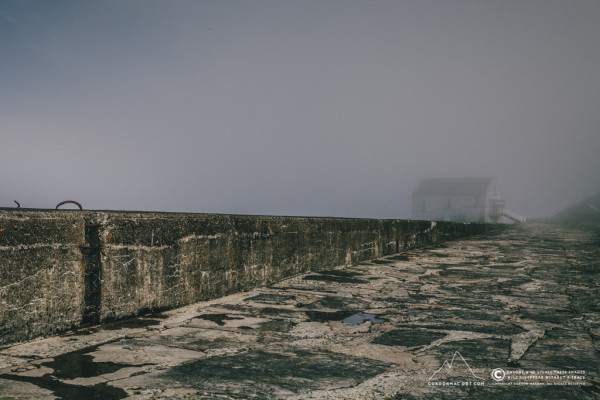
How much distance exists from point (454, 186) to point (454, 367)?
64.3 m

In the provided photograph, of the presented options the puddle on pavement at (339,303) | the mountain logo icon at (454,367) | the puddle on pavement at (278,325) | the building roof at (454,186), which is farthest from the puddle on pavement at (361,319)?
the building roof at (454,186)

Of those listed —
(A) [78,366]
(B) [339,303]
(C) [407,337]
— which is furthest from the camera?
(B) [339,303]

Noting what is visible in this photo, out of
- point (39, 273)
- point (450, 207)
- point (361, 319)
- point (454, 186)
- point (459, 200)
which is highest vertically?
point (454, 186)

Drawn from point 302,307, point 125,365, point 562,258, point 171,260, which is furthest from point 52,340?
point 562,258

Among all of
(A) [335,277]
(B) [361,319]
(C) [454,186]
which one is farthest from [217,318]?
(C) [454,186]

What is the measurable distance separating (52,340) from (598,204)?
3238 inches

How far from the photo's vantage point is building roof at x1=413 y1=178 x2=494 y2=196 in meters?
60.2

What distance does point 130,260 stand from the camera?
2965mm

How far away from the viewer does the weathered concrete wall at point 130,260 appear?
2357 mm

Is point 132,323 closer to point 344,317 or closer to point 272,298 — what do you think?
point 272,298

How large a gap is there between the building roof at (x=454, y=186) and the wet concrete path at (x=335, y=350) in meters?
59.8

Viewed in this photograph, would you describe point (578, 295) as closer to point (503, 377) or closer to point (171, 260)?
point (503, 377)

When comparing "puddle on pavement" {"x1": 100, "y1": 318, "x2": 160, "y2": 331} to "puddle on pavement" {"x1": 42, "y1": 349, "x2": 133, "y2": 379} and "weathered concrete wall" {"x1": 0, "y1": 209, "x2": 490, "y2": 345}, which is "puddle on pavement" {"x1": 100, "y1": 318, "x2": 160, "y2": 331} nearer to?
"weathered concrete wall" {"x1": 0, "y1": 209, "x2": 490, "y2": 345}

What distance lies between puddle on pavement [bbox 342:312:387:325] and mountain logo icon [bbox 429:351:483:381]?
2.80 feet
